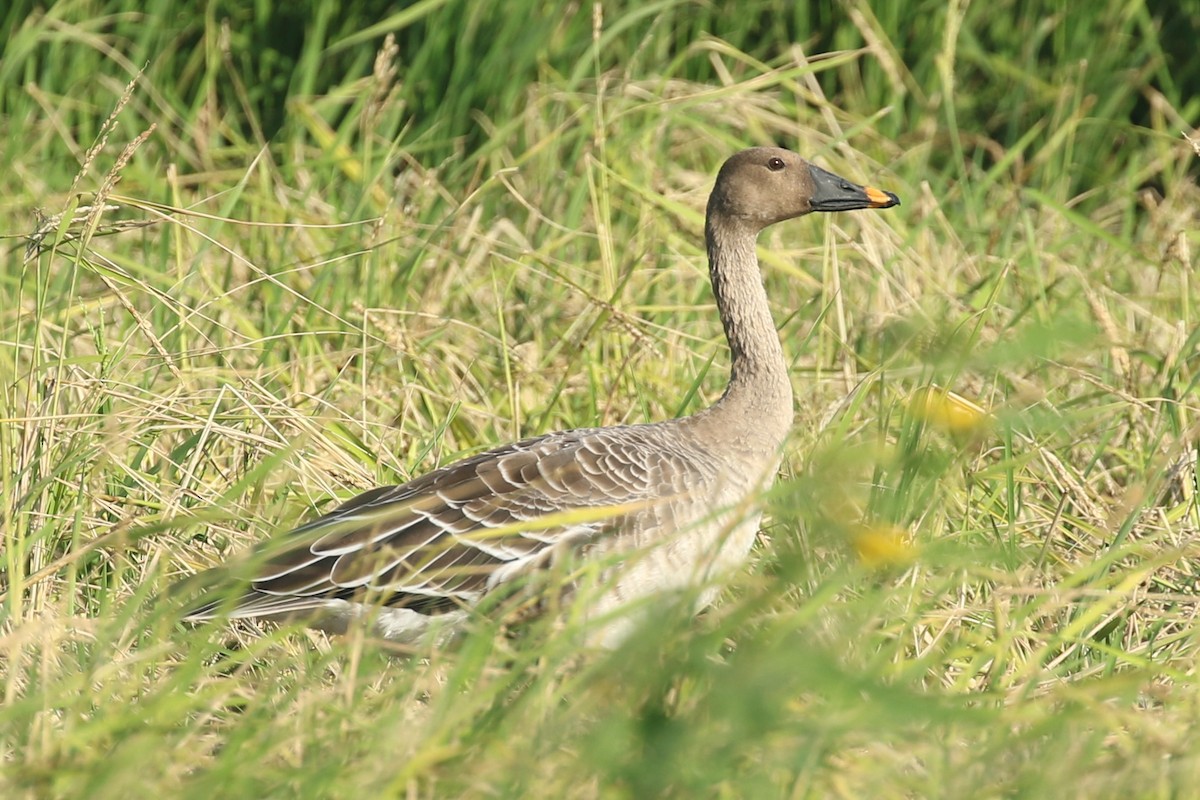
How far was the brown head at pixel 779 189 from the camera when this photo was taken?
5254mm

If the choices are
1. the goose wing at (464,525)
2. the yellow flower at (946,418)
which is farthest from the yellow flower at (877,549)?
the goose wing at (464,525)

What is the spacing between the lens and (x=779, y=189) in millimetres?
5258

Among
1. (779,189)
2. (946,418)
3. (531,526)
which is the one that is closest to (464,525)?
(531,526)

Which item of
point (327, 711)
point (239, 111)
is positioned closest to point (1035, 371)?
point (327, 711)

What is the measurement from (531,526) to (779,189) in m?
1.87

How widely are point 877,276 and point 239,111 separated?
3.80 meters

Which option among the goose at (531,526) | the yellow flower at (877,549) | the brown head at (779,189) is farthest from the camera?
the brown head at (779,189)

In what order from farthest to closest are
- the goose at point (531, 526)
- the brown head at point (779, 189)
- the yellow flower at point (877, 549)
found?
the brown head at point (779, 189)
the goose at point (531, 526)
the yellow flower at point (877, 549)

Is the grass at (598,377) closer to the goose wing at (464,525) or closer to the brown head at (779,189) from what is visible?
the goose wing at (464,525)

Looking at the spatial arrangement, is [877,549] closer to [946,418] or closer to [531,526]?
[946,418]

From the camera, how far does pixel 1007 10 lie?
28.2 ft

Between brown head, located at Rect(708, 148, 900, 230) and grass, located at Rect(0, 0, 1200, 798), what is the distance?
50 cm

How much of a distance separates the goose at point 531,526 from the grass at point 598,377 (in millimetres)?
187

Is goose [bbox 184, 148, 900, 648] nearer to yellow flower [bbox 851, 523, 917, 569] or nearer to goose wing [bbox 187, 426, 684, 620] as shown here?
goose wing [bbox 187, 426, 684, 620]
